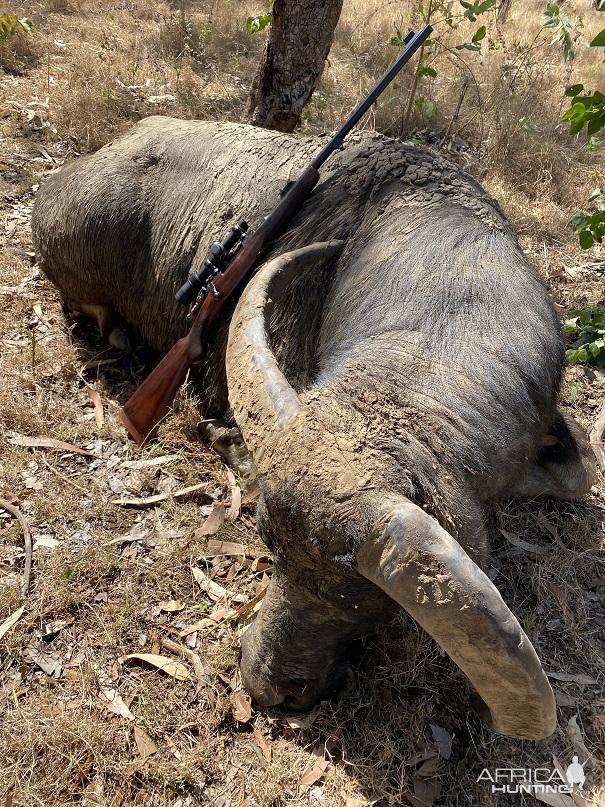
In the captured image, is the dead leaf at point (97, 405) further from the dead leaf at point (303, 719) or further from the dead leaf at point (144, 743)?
the dead leaf at point (303, 719)

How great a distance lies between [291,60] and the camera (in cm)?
580

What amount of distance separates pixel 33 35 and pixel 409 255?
818cm

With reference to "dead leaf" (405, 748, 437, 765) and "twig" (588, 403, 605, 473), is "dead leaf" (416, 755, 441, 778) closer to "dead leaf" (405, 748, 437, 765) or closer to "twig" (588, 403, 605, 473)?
"dead leaf" (405, 748, 437, 765)

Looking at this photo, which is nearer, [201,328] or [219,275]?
[219,275]

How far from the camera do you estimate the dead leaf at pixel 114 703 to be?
2945mm

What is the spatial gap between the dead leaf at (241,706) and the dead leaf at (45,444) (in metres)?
1.92

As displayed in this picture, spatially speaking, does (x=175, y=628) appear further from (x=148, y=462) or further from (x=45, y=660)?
(x=148, y=462)

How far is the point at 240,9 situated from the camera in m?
11.0

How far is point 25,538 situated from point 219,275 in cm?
195

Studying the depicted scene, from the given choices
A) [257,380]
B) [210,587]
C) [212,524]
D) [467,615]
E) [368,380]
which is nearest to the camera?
[467,615]

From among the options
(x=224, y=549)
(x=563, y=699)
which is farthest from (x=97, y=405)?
(x=563, y=699)

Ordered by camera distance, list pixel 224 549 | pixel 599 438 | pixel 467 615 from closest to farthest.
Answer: pixel 467 615 → pixel 224 549 → pixel 599 438

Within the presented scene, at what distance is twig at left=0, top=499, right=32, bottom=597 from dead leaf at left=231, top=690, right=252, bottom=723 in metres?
1.27

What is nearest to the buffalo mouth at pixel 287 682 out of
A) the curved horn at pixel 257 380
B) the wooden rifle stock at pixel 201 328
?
the curved horn at pixel 257 380
